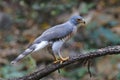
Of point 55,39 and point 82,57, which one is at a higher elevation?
point 55,39

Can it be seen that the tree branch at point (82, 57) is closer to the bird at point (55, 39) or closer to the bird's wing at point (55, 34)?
the bird at point (55, 39)

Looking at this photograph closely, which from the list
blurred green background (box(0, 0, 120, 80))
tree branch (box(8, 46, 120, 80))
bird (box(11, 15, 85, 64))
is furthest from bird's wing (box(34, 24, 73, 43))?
blurred green background (box(0, 0, 120, 80))

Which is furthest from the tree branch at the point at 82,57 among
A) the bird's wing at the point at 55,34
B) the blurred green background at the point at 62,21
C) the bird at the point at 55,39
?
the blurred green background at the point at 62,21

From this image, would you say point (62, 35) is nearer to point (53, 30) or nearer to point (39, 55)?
point (53, 30)

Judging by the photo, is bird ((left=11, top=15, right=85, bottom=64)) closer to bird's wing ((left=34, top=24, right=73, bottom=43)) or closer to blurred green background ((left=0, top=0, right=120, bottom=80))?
bird's wing ((left=34, top=24, right=73, bottom=43))

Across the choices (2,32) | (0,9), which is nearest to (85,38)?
(2,32)

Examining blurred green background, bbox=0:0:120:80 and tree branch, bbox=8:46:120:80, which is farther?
blurred green background, bbox=0:0:120:80

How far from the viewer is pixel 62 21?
35.6 ft

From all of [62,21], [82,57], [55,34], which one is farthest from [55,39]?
[62,21]

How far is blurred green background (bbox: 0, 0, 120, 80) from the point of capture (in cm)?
925

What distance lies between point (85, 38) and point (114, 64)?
1.31m

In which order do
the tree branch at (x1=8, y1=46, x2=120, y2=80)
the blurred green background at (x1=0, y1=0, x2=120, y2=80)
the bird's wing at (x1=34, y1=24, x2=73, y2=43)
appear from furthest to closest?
the blurred green background at (x1=0, y1=0, x2=120, y2=80)
the bird's wing at (x1=34, y1=24, x2=73, y2=43)
the tree branch at (x1=8, y1=46, x2=120, y2=80)

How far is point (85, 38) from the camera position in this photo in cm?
1029

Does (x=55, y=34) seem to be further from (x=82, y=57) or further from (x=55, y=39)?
(x=82, y=57)
